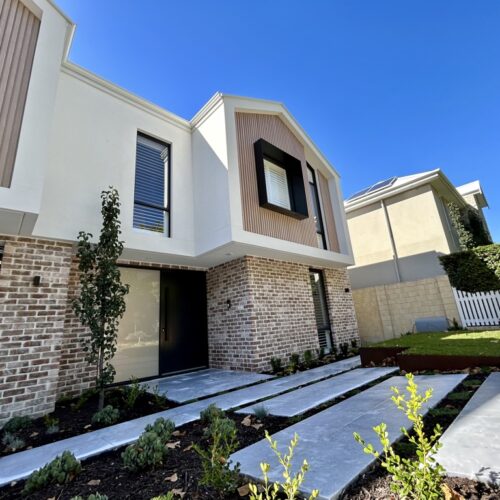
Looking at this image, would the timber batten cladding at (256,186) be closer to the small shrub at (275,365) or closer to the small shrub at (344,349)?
the small shrub at (275,365)

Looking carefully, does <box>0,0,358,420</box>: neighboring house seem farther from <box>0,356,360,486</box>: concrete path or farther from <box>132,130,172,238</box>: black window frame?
<box>0,356,360,486</box>: concrete path

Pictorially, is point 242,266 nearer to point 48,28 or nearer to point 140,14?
point 48,28

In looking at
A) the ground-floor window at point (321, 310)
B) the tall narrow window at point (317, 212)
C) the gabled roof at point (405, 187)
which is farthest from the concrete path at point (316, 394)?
the gabled roof at point (405, 187)

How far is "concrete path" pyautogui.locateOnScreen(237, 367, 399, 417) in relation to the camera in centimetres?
334

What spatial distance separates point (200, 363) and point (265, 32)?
942 cm

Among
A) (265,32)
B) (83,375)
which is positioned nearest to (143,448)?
(83,375)

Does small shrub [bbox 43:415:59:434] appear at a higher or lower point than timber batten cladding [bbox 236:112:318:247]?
lower

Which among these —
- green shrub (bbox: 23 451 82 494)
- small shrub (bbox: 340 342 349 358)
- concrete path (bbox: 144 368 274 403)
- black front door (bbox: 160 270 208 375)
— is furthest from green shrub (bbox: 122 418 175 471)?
small shrub (bbox: 340 342 349 358)

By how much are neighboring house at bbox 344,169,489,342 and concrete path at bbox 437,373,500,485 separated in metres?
8.34

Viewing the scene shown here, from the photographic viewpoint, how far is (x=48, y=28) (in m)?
4.44

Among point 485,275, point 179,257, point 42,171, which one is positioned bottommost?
point 485,275

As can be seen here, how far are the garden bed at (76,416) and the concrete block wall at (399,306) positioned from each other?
30.8 ft

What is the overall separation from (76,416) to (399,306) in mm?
10862

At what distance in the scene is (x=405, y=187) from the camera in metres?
12.1
